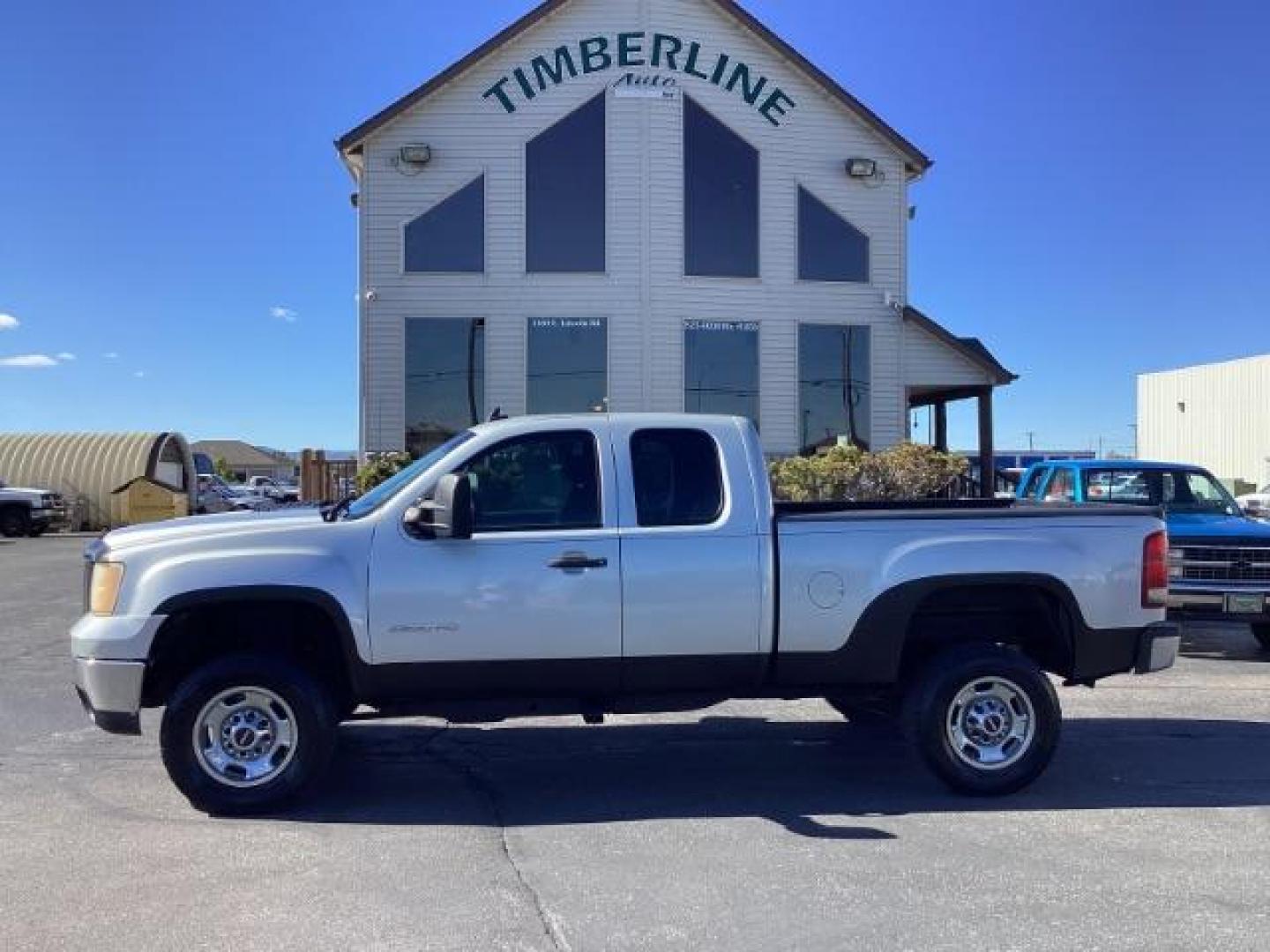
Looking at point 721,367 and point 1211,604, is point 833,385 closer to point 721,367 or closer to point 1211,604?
point 721,367

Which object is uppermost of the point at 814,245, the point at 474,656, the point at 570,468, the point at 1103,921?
the point at 814,245

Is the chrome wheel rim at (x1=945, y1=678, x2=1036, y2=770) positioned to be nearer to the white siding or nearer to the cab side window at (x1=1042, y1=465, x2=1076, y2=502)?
the cab side window at (x1=1042, y1=465, x2=1076, y2=502)

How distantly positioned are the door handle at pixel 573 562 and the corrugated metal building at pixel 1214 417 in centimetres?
4362

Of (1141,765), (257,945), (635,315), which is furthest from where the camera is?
(635,315)

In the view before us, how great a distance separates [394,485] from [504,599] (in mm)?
904

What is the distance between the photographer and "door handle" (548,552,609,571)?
18.4 feet

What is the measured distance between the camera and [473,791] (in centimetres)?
612

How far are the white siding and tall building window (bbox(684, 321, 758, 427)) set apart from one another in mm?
165

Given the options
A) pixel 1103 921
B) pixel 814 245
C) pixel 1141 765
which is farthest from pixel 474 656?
pixel 814 245

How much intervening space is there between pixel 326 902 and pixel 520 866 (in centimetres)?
84

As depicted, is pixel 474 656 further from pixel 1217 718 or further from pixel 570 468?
pixel 1217 718

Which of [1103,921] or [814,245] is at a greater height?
[814,245]

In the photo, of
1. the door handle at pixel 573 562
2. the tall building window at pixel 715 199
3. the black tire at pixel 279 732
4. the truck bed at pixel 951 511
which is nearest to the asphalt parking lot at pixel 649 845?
the black tire at pixel 279 732

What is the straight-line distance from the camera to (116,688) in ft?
18.0
